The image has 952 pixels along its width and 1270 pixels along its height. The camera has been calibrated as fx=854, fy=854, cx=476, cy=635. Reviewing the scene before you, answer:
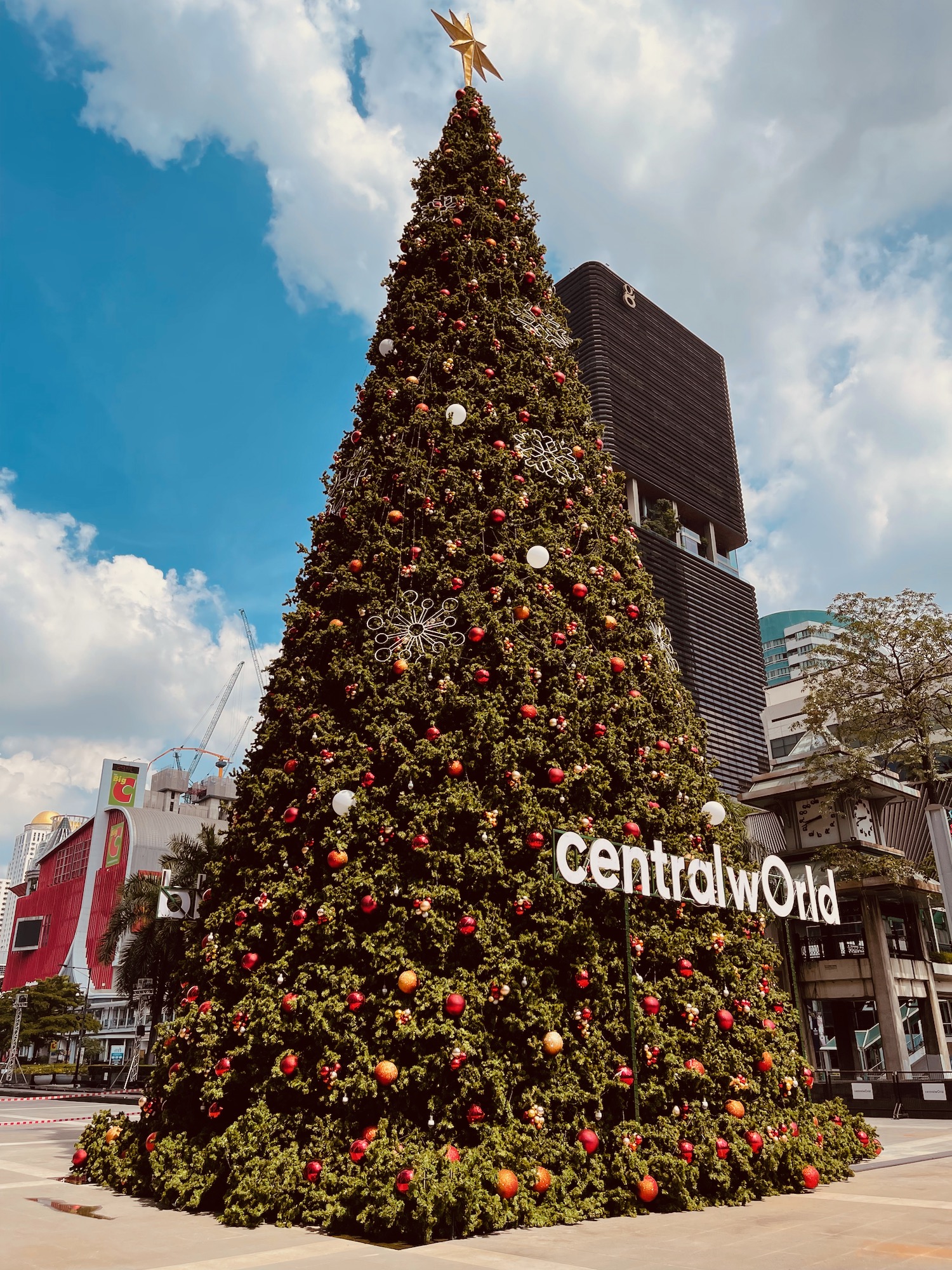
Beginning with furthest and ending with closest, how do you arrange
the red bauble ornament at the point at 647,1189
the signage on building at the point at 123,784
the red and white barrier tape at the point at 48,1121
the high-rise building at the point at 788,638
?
the high-rise building at the point at 788,638, the signage on building at the point at 123,784, the red and white barrier tape at the point at 48,1121, the red bauble ornament at the point at 647,1189

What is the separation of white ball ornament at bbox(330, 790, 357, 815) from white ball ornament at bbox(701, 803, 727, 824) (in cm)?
385

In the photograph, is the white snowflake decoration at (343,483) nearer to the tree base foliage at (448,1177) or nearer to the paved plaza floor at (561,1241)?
the tree base foliage at (448,1177)

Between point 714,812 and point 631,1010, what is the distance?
2.48 metres

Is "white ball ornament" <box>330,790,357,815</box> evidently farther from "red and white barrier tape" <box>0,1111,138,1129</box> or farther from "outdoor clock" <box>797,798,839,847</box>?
"outdoor clock" <box>797,798,839,847</box>

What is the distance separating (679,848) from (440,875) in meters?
2.57

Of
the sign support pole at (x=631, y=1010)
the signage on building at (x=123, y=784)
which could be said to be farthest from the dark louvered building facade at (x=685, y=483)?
the signage on building at (x=123, y=784)

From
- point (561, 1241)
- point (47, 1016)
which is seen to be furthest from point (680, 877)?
point (47, 1016)

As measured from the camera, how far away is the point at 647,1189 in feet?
23.4

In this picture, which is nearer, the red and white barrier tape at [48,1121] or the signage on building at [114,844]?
the red and white barrier tape at [48,1121]

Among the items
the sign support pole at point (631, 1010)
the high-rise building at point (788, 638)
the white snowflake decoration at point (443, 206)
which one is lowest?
the sign support pole at point (631, 1010)

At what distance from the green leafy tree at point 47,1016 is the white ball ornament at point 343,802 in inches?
2291

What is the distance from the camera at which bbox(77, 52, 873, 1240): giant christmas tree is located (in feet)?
23.4

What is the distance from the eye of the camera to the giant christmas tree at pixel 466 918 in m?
7.13

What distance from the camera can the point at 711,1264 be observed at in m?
5.39
